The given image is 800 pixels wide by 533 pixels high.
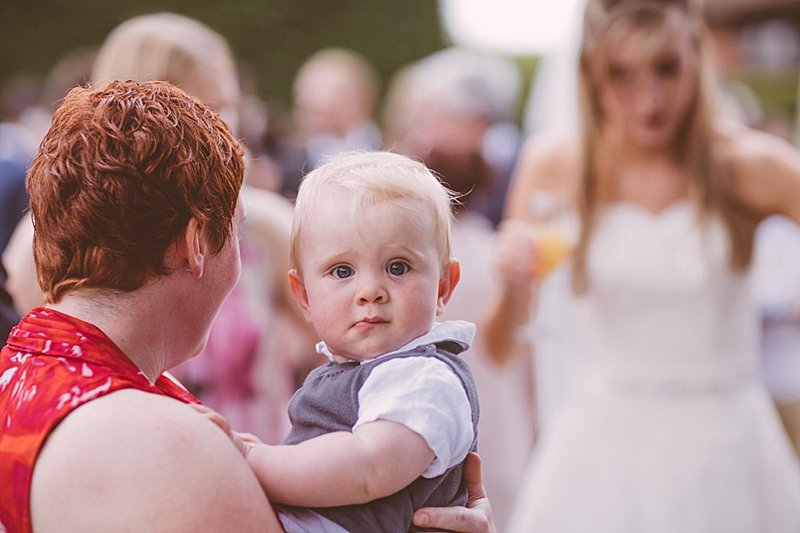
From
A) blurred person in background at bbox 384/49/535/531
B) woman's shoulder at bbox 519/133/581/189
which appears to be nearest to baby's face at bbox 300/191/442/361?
woman's shoulder at bbox 519/133/581/189

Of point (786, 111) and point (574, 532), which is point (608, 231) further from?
point (786, 111)

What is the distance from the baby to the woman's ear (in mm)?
174

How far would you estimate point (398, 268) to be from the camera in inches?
65.4

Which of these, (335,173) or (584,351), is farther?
(584,351)

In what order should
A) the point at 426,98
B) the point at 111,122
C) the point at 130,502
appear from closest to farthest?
the point at 130,502, the point at 111,122, the point at 426,98

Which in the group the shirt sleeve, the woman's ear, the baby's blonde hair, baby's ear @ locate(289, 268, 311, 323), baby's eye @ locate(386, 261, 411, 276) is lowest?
the shirt sleeve

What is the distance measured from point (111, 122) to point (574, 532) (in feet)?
8.06

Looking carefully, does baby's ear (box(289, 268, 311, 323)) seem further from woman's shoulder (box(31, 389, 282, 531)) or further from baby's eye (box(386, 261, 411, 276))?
woman's shoulder (box(31, 389, 282, 531))

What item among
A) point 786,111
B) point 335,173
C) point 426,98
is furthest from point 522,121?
point 335,173

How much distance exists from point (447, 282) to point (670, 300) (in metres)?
1.90

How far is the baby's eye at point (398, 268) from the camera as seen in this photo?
5.44 ft

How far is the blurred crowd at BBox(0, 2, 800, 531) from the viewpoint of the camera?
3.25 m

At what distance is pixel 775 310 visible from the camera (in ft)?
16.7

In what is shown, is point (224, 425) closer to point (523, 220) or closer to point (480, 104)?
point (523, 220)
